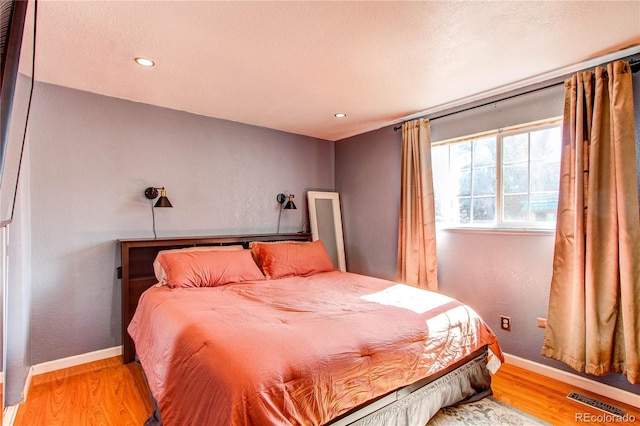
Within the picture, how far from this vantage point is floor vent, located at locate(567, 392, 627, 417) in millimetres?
1981

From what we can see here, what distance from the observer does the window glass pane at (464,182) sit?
3.02 meters

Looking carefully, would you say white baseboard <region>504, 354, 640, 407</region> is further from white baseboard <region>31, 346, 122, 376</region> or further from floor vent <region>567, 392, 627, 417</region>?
white baseboard <region>31, 346, 122, 376</region>

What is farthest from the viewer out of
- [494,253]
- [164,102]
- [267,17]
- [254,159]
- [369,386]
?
[254,159]

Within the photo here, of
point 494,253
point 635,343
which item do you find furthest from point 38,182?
point 635,343

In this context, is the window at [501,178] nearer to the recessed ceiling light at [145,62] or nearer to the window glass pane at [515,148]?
the window glass pane at [515,148]

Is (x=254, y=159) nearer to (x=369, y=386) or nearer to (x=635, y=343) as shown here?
(x=369, y=386)

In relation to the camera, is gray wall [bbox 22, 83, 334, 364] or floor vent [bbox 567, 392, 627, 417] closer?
floor vent [bbox 567, 392, 627, 417]

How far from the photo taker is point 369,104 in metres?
3.01

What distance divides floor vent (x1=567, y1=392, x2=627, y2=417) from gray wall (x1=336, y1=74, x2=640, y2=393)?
160 mm

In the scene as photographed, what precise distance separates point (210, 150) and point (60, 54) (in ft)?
4.66

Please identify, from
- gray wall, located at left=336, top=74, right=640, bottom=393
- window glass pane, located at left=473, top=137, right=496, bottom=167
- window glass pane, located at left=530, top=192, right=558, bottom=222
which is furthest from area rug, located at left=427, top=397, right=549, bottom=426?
window glass pane, located at left=473, top=137, right=496, bottom=167

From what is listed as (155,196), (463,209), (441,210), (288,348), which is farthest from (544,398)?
(155,196)

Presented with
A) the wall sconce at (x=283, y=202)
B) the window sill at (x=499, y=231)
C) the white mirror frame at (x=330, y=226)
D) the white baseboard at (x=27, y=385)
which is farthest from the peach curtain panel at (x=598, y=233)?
the white baseboard at (x=27, y=385)

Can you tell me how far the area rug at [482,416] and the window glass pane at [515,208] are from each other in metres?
1.40
